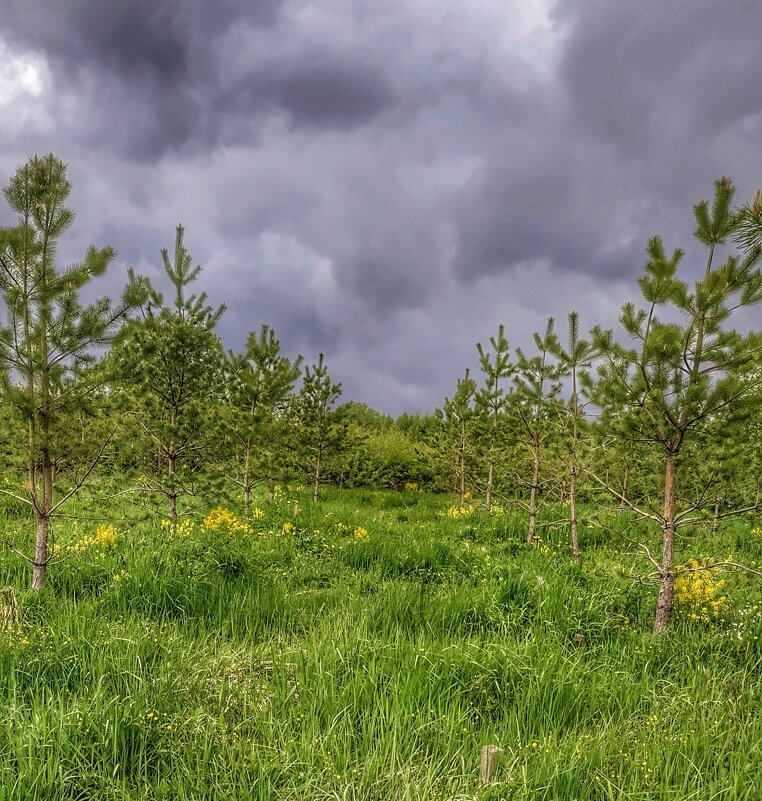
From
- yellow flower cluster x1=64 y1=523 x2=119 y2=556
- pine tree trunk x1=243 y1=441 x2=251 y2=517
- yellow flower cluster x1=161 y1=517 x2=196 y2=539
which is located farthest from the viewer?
pine tree trunk x1=243 y1=441 x2=251 y2=517

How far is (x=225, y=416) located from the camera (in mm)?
10375

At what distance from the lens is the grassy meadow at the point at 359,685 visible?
102 inches

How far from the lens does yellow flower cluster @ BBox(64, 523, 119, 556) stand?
6309 millimetres

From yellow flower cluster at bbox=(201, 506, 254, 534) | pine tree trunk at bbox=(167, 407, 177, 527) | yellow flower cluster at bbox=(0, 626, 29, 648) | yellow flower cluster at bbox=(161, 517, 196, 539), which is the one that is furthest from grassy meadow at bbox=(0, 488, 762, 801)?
yellow flower cluster at bbox=(201, 506, 254, 534)

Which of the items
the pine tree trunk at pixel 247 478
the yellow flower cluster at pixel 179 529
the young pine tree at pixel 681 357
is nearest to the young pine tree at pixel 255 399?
the pine tree trunk at pixel 247 478

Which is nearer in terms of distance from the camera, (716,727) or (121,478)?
(716,727)

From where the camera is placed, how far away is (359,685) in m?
3.32

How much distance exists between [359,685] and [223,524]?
6.38 metres

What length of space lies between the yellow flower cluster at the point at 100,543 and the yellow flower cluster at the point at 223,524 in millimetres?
1473

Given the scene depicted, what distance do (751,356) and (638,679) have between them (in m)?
3.20

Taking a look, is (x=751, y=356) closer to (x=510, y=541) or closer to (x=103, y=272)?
(x=510, y=541)

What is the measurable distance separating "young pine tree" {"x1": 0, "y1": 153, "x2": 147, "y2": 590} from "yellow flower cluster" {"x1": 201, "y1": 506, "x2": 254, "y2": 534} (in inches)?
129

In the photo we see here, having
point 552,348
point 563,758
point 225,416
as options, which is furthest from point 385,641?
point 225,416

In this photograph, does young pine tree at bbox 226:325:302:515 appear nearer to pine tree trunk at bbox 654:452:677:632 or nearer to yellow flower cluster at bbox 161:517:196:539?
yellow flower cluster at bbox 161:517:196:539
